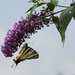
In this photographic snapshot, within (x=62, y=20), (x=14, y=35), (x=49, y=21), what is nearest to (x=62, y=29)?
→ (x=62, y=20)

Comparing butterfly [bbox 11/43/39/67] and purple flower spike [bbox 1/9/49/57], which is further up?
purple flower spike [bbox 1/9/49/57]

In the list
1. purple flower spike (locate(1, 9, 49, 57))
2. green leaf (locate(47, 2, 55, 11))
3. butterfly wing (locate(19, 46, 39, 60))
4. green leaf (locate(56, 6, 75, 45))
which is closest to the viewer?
green leaf (locate(56, 6, 75, 45))

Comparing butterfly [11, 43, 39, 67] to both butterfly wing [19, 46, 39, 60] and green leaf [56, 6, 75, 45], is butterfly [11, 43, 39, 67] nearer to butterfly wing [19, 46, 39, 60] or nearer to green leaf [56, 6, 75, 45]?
butterfly wing [19, 46, 39, 60]

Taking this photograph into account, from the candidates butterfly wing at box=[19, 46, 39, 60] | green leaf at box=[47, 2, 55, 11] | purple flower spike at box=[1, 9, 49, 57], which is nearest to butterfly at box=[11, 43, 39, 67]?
butterfly wing at box=[19, 46, 39, 60]

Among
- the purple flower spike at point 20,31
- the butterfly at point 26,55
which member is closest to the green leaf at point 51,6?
the purple flower spike at point 20,31

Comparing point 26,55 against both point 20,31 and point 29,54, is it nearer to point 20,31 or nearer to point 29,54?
point 29,54

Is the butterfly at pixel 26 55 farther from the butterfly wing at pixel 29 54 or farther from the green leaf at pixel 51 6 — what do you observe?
the green leaf at pixel 51 6

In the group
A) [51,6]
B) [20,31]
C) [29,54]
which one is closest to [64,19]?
[51,6]

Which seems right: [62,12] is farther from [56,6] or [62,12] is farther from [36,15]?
[36,15]
